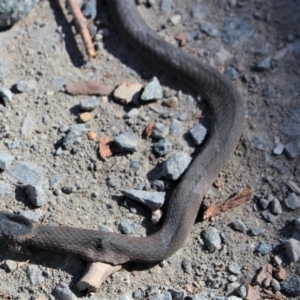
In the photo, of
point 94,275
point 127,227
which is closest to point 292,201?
point 127,227

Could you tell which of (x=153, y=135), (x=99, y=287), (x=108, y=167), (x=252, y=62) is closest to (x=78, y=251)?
(x=99, y=287)

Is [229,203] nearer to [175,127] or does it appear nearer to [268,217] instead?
[268,217]

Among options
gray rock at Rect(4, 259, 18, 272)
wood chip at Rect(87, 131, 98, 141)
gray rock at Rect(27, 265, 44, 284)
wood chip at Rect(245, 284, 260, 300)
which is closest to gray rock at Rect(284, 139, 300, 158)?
wood chip at Rect(245, 284, 260, 300)

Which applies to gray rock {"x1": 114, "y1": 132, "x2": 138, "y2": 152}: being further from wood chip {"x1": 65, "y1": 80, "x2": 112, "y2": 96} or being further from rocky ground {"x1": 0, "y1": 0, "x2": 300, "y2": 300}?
wood chip {"x1": 65, "y1": 80, "x2": 112, "y2": 96}

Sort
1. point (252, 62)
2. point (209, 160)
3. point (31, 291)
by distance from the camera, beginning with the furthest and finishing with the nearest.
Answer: point (252, 62) → point (209, 160) → point (31, 291)

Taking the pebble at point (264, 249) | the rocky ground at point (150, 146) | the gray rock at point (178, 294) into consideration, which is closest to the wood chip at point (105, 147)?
the rocky ground at point (150, 146)

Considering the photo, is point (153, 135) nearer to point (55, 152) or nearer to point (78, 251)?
point (55, 152)

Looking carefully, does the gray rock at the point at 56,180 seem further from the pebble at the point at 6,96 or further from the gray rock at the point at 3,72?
the gray rock at the point at 3,72

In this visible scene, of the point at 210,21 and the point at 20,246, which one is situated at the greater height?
the point at 210,21
